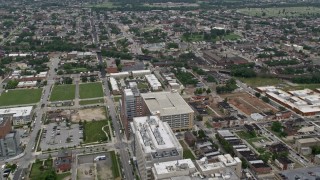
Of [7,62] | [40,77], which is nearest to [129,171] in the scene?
[40,77]

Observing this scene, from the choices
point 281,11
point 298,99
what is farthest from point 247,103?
point 281,11

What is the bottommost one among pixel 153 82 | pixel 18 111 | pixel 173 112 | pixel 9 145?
pixel 18 111

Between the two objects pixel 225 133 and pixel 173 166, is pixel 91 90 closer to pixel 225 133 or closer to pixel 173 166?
pixel 225 133

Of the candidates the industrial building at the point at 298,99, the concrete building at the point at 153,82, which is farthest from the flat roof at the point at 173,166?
the concrete building at the point at 153,82

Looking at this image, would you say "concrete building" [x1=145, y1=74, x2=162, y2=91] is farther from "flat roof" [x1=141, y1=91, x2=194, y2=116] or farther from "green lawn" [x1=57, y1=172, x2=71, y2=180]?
"green lawn" [x1=57, y1=172, x2=71, y2=180]

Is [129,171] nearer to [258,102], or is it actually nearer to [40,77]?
[258,102]

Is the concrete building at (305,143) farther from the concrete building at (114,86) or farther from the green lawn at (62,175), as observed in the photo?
the concrete building at (114,86)
